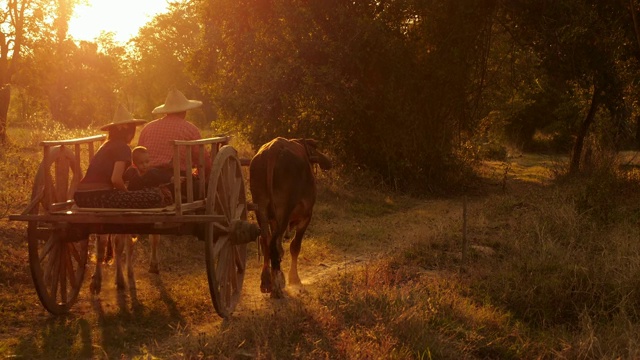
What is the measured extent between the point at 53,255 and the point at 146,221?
1.40m

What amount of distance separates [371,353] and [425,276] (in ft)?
10.4

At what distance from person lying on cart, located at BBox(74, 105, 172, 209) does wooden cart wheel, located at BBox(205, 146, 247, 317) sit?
1.83ft

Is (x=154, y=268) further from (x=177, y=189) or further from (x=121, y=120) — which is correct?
(x=177, y=189)

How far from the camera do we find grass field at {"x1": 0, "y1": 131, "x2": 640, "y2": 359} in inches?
224

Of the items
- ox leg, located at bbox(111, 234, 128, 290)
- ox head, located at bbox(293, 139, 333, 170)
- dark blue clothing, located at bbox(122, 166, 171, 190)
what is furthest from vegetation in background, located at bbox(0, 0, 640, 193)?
dark blue clothing, located at bbox(122, 166, 171, 190)

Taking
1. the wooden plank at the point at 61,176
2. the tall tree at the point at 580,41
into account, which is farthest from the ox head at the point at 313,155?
the tall tree at the point at 580,41

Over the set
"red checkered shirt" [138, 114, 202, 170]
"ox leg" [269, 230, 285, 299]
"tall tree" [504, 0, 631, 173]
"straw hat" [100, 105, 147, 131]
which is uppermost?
"tall tree" [504, 0, 631, 173]

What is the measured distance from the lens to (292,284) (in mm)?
8430

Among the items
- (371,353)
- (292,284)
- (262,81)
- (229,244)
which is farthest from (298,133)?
(371,353)

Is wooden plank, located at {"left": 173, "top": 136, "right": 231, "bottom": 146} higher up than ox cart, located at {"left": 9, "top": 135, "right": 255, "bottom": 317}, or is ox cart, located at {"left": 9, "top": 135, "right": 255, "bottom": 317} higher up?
wooden plank, located at {"left": 173, "top": 136, "right": 231, "bottom": 146}

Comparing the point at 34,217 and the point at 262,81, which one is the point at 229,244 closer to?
the point at 34,217

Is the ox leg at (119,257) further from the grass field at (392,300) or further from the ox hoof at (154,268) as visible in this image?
the ox hoof at (154,268)

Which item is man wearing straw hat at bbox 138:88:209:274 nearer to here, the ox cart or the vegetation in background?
the ox cart

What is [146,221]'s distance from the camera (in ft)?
20.0
